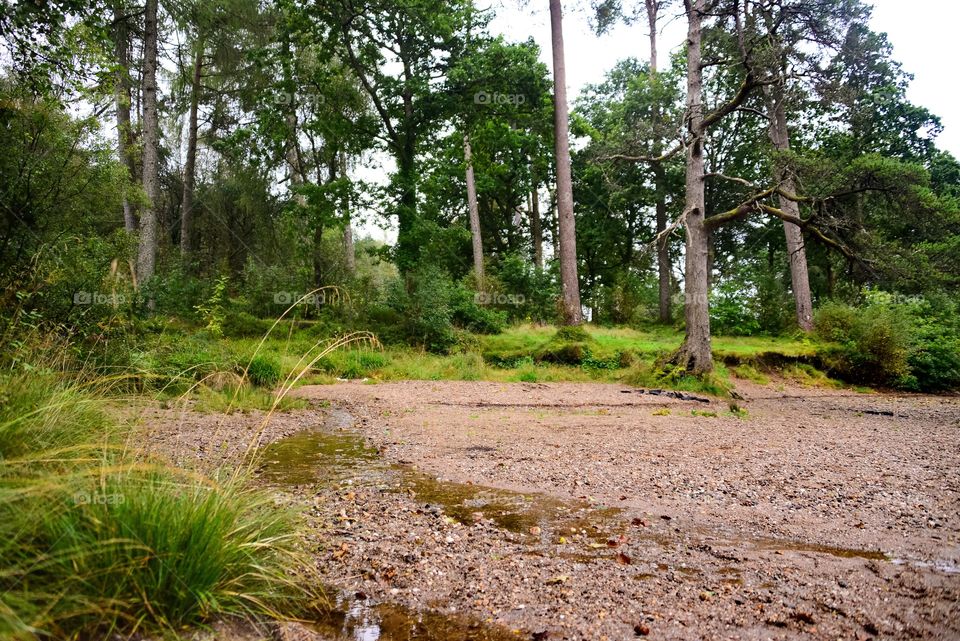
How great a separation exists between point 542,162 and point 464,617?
1870 centimetres

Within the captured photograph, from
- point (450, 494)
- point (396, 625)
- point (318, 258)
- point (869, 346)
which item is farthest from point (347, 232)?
point (396, 625)

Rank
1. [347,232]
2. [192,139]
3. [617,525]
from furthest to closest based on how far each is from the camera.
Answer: [347,232], [192,139], [617,525]

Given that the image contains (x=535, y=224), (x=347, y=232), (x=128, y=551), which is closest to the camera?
(x=128, y=551)

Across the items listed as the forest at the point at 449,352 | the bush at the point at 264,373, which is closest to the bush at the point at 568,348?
the forest at the point at 449,352

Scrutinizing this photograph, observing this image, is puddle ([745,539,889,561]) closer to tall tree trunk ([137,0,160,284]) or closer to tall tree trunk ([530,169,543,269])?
tall tree trunk ([137,0,160,284])

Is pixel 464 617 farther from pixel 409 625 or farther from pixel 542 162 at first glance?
pixel 542 162

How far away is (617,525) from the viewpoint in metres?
3.44

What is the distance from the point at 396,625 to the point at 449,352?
11818 millimetres

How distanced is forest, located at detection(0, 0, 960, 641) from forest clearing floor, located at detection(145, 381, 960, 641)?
3 centimetres

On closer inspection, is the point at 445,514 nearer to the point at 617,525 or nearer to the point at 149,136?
the point at 617,525

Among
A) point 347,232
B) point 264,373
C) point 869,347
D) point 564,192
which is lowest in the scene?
point 264,373

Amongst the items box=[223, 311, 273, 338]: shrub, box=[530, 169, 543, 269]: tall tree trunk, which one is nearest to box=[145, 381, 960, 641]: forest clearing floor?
box=[223, 311, 273, 338]: shrub

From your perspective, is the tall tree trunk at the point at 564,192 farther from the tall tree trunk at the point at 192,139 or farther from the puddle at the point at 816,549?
the tall tree trunk at the point at 192,139

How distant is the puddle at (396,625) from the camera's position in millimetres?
2174
